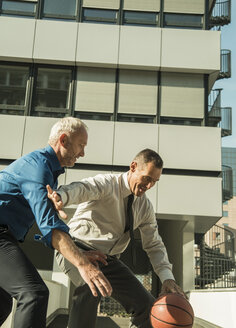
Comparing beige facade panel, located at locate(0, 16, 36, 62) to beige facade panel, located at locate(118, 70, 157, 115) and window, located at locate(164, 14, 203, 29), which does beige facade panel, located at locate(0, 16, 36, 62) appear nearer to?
beige facade panel, located at locate(118, 70, 157, 115)

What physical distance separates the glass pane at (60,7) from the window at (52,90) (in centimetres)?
202

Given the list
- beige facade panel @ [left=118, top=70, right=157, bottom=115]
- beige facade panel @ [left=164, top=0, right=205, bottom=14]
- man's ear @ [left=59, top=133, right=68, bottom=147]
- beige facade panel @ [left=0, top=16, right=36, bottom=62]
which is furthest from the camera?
beige facade panel @ [left=164, top=0, right=205, bottom=14]

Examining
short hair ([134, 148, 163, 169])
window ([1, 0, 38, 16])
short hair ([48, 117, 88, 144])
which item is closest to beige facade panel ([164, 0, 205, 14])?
window ([1, 0, 38, 16])

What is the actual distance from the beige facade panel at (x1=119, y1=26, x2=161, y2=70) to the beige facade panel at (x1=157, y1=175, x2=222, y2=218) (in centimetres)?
377

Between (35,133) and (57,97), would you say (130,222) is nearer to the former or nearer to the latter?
(35,133)

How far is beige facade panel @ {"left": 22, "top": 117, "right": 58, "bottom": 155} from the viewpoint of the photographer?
13023 mm

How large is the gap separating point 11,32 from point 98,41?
9.24 feet

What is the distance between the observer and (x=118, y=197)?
4.15 metres

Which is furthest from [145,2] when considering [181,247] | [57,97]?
[181,247]

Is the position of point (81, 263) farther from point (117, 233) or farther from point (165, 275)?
point (165, 275)

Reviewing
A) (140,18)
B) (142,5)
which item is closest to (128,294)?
(140,18)

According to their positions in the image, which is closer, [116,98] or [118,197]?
[118,197]

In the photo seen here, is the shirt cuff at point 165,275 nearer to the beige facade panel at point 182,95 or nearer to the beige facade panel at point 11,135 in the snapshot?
the beige facade panel at point 11,135

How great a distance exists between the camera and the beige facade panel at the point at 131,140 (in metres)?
13.0
